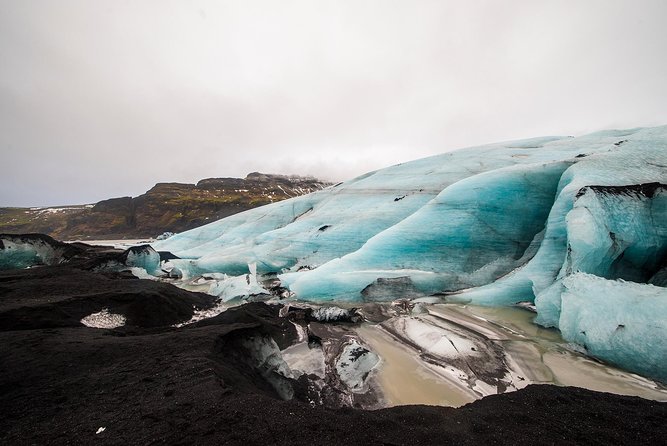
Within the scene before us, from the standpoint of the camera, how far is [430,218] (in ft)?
32.3

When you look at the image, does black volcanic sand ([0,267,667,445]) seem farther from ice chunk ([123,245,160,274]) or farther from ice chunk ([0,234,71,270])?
ice chunk ([0,234,71,270])

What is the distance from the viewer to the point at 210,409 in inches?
97.9

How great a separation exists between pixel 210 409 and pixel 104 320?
4.82 metres

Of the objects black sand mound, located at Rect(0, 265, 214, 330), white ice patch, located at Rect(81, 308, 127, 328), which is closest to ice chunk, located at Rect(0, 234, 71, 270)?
black sand mound, located at Rect(0, 265, 214, 330)

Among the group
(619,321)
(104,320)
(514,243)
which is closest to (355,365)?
(619,321)

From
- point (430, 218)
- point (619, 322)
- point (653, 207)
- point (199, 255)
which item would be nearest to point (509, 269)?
point (430, 218)

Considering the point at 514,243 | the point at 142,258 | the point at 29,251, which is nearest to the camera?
the point at 514,243

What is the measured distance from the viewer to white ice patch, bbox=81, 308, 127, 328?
5645 mm

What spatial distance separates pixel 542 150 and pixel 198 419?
55.9 ft

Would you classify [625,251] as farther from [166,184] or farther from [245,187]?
[166,184]

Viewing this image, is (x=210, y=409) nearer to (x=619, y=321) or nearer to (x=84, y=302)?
(x=84, y=302)

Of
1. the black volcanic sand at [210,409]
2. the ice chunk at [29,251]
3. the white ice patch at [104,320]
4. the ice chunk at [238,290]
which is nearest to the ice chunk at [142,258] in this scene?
the ice chunk at [29,251]

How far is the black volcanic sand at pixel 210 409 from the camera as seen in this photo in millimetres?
2279

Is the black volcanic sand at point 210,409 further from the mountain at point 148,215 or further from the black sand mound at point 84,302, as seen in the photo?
the mountain at point 148,215
